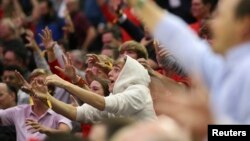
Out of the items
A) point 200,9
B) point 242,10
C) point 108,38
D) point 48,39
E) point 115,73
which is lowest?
point 242,10

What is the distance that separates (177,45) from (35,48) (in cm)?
658

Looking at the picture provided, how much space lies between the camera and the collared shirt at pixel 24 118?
7.89 metres

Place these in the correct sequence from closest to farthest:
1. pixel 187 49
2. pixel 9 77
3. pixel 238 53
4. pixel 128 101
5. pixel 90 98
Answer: pixel 238 53 < pixel 187 49 < pixel 90 98 < pixel 128 101 < pixel 9 77

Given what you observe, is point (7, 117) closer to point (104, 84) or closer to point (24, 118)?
point (24, 118)

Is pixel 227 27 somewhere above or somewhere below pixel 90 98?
below

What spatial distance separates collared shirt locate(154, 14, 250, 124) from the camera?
322 centimetres

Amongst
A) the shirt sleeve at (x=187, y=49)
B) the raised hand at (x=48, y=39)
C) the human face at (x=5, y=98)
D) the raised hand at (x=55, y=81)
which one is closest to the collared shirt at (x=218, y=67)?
the shirt sleeve at (x=187, y=49)

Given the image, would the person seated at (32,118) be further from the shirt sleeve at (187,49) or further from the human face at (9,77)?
the shirt sleeve at (187,49)

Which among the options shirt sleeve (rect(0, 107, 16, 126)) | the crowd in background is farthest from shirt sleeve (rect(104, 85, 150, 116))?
shirt sleeve (rect(0, 107, 16, 126))

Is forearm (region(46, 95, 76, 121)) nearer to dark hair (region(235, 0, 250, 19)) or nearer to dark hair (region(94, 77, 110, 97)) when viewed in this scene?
dark hair (region(94, 77, 110, 97))

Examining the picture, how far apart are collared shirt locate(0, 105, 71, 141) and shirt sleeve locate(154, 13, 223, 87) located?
14.8 ft

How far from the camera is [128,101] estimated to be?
6.75 metres

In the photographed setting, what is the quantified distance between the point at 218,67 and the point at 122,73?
3.68 meters

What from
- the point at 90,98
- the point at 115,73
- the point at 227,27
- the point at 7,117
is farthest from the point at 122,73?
the point at 227,27
